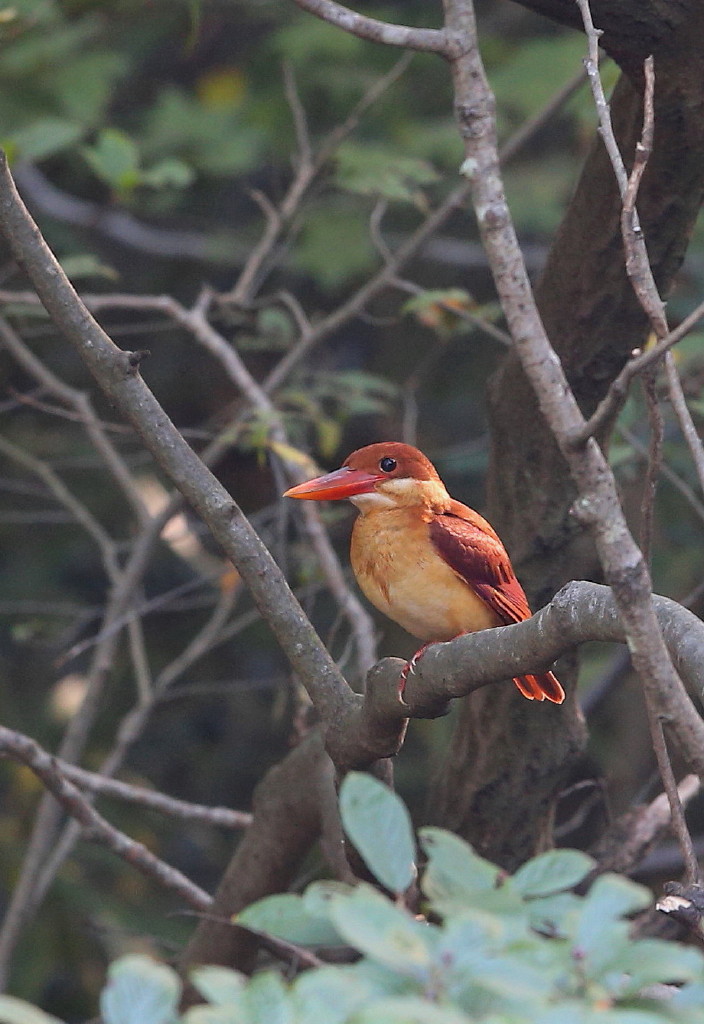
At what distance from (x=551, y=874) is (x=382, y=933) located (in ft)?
0.69

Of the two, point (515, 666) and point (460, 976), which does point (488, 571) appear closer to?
point (515, 666)

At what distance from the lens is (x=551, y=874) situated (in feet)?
3.74

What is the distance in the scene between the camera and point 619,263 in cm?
268

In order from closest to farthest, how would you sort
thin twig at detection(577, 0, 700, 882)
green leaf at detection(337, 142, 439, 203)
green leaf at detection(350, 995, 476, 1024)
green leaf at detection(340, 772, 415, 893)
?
1. green leaf at detection(350, 995, 476, 1024)
2. green leaf at detection(340, 772, 415, 893)
3. thin twig at detection(577, 0, 700, 882)
4. green leaf at detection(337, 142, 439, 203)

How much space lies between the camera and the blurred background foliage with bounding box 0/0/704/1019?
15.0 ft

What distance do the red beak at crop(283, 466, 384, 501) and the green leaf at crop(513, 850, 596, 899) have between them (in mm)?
1794

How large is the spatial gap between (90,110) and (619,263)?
258 cm

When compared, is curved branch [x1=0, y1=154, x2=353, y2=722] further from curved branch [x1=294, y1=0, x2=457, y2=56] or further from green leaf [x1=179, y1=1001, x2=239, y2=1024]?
green leaf [x1=179, y1=1001, x2=239, y2=1024]

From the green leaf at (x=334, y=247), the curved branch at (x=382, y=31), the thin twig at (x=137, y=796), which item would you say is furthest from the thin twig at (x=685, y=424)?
the green leaf at (x=334, y=247)

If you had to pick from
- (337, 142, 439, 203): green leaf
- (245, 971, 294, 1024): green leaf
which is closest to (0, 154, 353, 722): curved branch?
(245, 971, 294, 1024): green leaf

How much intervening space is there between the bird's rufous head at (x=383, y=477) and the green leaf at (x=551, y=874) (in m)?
1.80

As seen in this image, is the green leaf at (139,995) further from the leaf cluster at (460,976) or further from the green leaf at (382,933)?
the green leaf at (382,933)

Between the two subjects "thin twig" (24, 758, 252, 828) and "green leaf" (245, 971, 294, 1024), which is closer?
"green leaf" (245, 971, 294, 1024)

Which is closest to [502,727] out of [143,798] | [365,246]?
[143,798]
